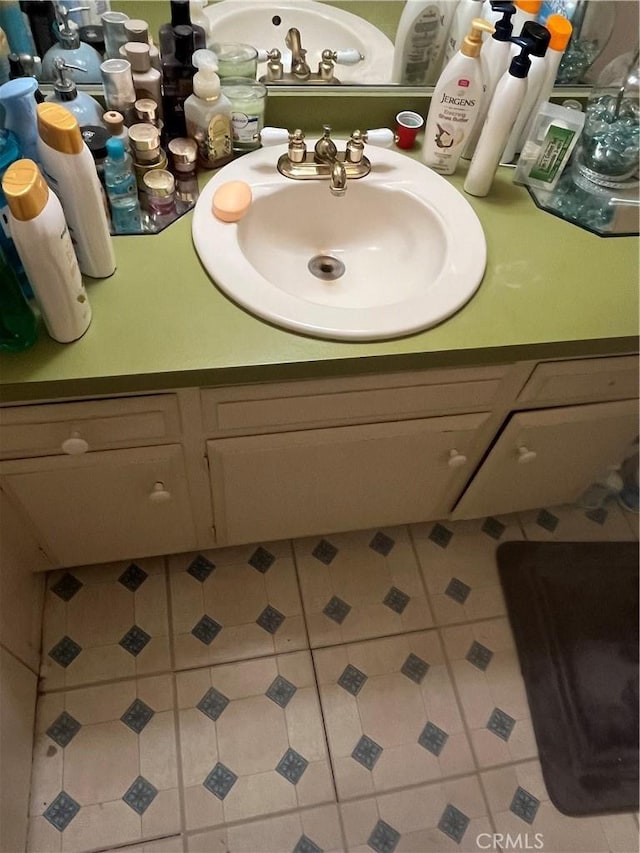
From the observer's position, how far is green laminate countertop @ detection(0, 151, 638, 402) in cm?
81

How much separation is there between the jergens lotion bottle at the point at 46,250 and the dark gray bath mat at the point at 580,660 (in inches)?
46.2

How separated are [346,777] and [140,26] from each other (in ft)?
4.55

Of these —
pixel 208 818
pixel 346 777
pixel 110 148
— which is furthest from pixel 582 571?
pixel 110 148

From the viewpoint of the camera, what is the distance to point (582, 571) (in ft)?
5.10

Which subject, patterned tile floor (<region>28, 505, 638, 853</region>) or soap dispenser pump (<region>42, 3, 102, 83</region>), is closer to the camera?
soap dispenser pump (<region>42, 3, 102, 83</region>)

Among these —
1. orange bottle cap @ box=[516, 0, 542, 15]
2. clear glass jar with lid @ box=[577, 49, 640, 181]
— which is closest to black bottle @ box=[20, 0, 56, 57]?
Result: orange bottle cap @ box=[516, 0, 542, 15]

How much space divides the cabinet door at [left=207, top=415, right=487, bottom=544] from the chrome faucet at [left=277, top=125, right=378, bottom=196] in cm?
41

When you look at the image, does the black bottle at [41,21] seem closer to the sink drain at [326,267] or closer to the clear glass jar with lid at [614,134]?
the sink drain at [326,267]

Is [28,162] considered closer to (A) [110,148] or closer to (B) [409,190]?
(A) [110,148]

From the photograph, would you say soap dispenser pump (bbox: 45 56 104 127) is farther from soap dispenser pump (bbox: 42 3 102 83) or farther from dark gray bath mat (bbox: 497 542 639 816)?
dark gray bath mat (bbox: 497 542 639 816)

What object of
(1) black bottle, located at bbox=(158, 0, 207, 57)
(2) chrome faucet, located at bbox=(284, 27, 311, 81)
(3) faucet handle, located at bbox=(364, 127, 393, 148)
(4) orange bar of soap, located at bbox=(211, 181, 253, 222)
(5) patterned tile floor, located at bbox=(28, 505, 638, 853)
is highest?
(1) black bottle, located at bbox=(158, 0, 207, 57)

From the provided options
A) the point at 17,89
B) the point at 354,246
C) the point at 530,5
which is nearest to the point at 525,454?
the point at 354,246

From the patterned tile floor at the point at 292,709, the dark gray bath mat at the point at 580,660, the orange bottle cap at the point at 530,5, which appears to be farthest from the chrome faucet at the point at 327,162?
the dark gray bath mat at the point at 580,660

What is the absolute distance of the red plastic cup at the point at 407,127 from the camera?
3.60ft
